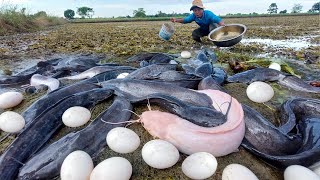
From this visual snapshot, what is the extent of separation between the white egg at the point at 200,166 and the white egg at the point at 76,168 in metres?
0.82

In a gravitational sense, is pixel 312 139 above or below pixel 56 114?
below

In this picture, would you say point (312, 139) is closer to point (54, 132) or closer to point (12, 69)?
point (54, 132)

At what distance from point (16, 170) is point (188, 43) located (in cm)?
917

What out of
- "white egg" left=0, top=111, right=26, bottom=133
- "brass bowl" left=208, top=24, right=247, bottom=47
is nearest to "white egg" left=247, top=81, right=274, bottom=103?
"white egg" left=0, top=111, right=26, bottom=133

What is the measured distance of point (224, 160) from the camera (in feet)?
9.88

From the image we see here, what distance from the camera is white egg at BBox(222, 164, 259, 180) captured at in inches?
100

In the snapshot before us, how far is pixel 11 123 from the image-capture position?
11.3ft

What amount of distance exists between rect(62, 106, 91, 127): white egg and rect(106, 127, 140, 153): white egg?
585 millimetres

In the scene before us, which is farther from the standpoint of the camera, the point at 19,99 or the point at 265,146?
the point at 19,99

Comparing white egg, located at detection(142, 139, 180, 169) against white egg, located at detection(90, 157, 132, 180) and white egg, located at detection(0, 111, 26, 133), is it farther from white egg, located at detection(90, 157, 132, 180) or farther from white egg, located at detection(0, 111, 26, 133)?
white egg, located at detection(0, 111, 26, 133)

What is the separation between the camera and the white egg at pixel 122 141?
2.96m

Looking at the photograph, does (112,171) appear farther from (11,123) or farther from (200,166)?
(11,123)

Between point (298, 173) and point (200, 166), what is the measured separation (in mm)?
784

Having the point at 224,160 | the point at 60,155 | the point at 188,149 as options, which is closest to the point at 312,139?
the point at 224,160
